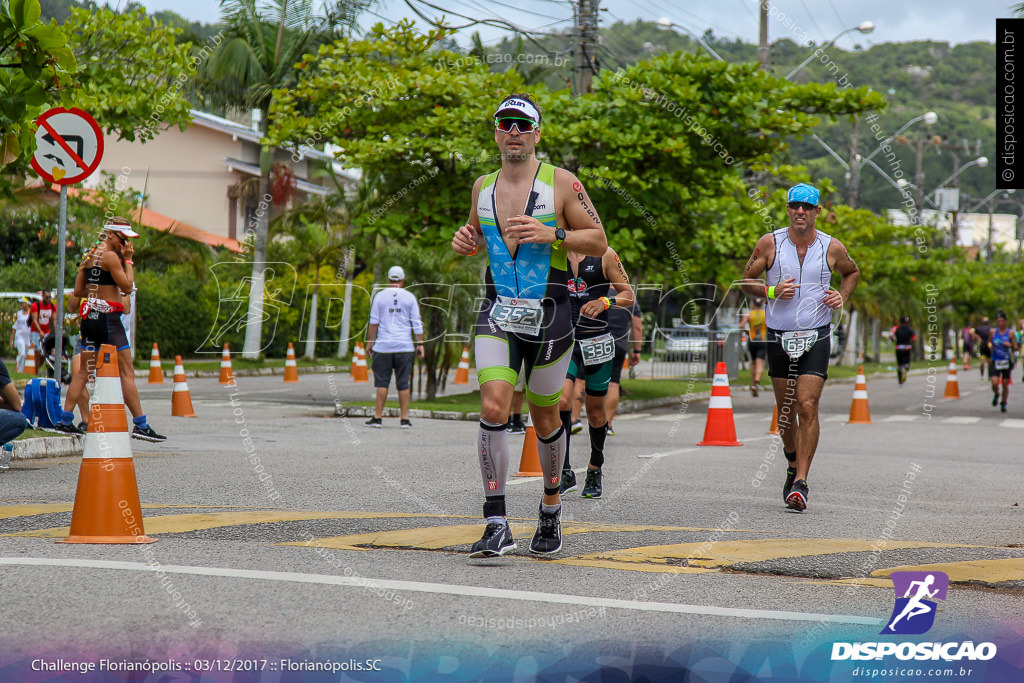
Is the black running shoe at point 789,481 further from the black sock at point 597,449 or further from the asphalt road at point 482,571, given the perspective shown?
the black sock at point 597,449

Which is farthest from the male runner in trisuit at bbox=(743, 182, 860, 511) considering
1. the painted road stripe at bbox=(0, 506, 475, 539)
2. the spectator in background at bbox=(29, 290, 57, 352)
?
the spectator in background at bbox=(29, 290, 57, 352)

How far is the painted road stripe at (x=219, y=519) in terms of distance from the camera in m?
6.11

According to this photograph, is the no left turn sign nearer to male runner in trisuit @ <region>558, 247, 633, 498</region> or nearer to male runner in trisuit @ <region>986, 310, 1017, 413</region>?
male runner in trisuit @ <region>558, 247, 633, 498</region>

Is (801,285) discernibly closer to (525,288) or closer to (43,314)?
(525,288)

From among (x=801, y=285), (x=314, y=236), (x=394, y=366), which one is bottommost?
(x=394, y=366)

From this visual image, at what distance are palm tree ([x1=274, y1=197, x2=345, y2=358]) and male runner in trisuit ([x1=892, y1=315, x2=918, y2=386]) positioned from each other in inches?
657

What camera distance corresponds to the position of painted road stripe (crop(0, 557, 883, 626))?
4.55 meters

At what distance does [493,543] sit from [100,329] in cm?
663

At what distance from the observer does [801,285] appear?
26.9 feet

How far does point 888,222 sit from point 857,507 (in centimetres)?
3812

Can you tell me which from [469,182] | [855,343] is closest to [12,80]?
[469,182]

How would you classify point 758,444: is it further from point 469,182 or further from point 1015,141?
point 469,182

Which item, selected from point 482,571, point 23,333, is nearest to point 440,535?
point 482,571

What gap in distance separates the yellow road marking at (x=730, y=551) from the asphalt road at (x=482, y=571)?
0.08ft
